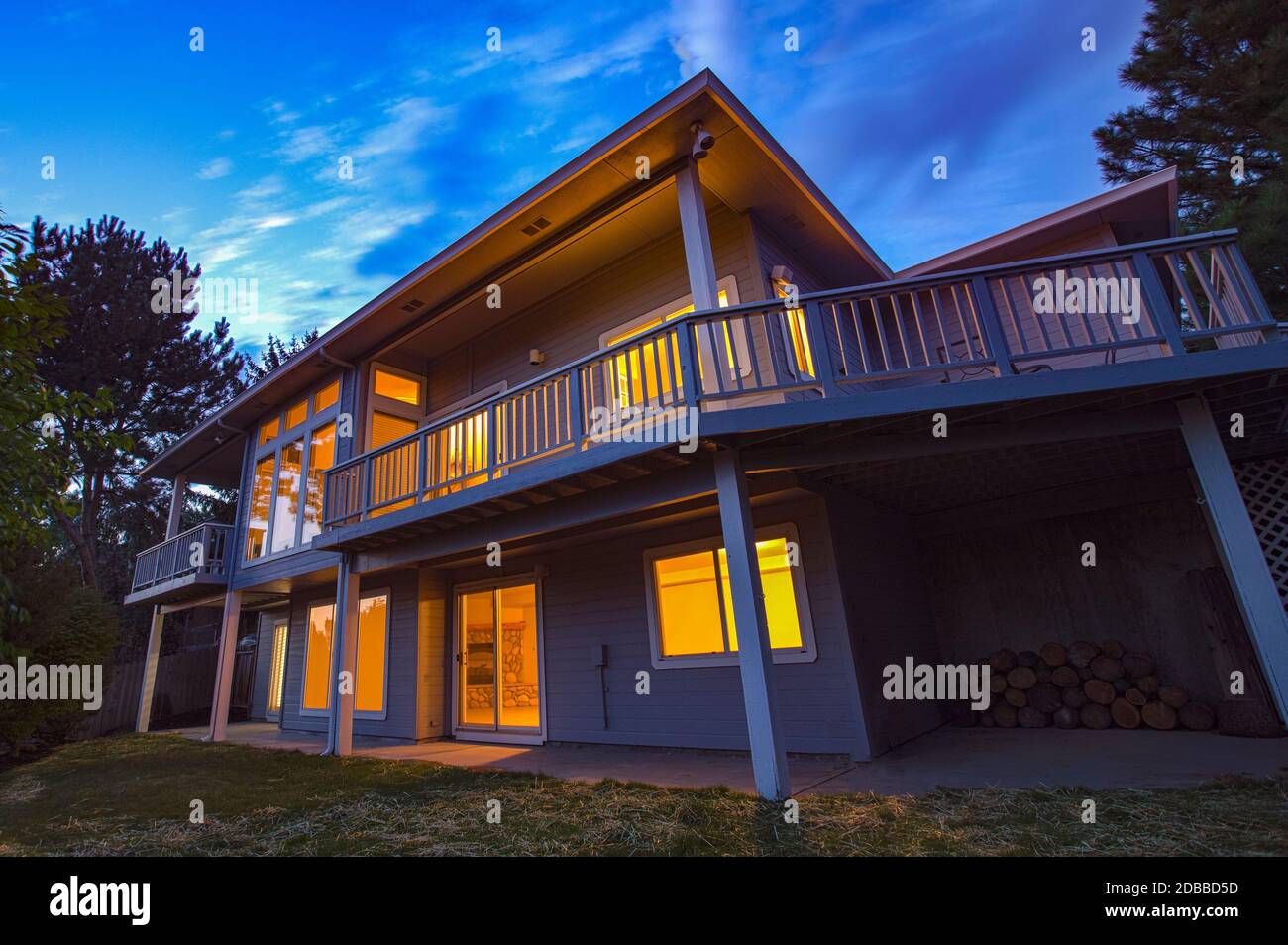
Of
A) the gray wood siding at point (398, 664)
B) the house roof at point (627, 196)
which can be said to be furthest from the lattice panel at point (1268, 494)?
the gray wood siding at point (398, 664)

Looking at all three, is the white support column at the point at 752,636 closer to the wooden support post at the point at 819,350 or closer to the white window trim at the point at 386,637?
the wooden support post at the point at 819,350

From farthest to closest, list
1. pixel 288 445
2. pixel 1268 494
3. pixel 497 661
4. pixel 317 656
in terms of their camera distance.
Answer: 1. pixel 317 656
2. pixel 288 445
3. pixel 497 661
4. pixel 1268 494

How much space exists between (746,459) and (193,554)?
37.6 feet

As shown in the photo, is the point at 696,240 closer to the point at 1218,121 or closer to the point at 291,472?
the point at 291,472

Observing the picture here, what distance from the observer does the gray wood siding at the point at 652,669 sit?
584 cm

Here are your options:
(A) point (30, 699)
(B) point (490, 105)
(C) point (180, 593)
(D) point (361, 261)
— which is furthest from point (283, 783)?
(D) point (361, 261)

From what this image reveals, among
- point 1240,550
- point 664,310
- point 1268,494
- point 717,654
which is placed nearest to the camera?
point 1240,550

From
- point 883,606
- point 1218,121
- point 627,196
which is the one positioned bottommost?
point 883,606

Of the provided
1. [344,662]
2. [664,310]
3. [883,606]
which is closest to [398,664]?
[344,662]

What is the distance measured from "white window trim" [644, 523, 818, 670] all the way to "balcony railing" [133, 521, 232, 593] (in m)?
8.89

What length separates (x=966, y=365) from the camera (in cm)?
412

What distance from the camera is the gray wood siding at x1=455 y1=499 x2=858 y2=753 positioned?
5836 mm

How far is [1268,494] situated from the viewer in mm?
4984
